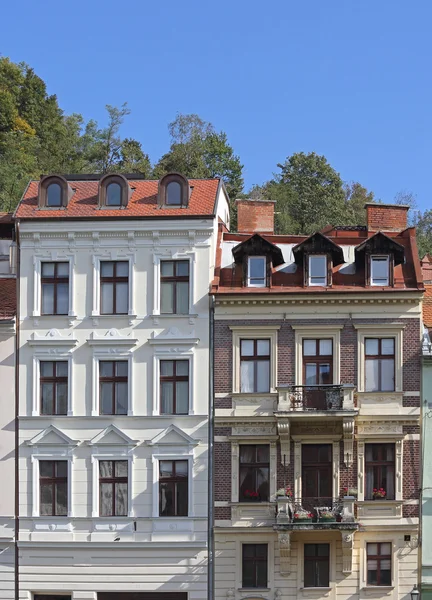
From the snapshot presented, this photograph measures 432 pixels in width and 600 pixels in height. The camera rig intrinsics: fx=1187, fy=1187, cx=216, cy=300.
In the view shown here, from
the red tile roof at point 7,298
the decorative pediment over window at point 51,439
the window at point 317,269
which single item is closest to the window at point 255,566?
the decorative pediment over window at point 51,439

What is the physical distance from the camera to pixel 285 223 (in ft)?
245

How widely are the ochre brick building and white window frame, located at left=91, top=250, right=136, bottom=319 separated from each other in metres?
2.94

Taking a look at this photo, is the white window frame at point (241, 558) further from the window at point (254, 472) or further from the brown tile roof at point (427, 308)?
the brown tile roof at point (427, 308)

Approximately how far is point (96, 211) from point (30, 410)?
7096mm

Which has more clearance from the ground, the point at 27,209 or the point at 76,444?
the point at 27,209

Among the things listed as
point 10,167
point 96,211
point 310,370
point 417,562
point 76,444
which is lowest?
point 417,562

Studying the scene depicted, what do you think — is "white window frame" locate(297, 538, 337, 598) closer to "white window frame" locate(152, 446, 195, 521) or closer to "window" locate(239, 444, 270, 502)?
"window" locate(239, 444, 270, 502)

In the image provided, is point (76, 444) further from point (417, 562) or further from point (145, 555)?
point (417, 562)

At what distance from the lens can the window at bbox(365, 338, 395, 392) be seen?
39.0 metres

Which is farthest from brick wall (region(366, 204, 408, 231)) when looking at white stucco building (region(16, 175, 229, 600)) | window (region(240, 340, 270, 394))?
window (region(240, 340, 270, 394))

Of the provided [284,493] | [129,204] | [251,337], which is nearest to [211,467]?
[284,493]

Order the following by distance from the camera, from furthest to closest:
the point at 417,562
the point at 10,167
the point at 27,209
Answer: the point at 10,167, the point at 27,209, the point at 417,562

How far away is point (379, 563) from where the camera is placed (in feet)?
126

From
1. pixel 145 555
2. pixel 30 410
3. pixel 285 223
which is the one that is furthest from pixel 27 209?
pixel 285 223
